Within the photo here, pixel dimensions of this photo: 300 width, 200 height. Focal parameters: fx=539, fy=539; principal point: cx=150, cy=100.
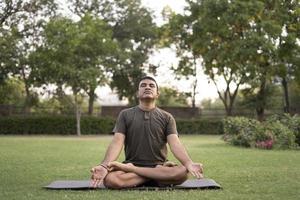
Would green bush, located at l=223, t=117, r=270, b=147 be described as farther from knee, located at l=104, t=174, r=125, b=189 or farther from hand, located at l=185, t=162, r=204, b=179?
knee, located at l=104, t=174, r=125, b=189

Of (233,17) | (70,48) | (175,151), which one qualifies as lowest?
(175,151)

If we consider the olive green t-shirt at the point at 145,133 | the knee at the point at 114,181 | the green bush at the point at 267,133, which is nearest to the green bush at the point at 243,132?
the green bush at the point at 267,133

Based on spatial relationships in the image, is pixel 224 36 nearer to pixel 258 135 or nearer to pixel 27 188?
pixel 258 135

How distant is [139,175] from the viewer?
Answer: 25.0ft

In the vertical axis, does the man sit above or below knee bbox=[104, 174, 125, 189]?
above


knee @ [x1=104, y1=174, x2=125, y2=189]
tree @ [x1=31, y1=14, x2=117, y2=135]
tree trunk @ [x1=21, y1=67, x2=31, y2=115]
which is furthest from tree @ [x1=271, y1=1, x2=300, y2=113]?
knee @ [x1=104, y1=174, x2=125, y2=189]

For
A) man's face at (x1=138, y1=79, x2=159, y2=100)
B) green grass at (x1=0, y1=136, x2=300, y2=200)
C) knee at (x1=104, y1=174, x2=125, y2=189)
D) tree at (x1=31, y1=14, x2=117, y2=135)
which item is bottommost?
green grass at (x1=0, y1=136, x2=300, y2=200)

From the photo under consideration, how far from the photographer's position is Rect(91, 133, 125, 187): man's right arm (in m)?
7.16

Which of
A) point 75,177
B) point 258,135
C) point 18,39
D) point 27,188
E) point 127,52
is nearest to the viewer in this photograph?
point 27,188

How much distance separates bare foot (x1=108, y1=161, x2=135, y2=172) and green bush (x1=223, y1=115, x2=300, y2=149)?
1293 cm

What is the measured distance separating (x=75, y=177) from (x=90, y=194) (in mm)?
2617

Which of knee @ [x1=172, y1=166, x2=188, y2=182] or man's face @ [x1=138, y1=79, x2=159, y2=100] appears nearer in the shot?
knee @ [x1=172, y1=166, x2=188, y2=182]

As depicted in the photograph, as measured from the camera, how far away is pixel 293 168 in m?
11.0

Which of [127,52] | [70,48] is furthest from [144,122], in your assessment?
[127,52]
